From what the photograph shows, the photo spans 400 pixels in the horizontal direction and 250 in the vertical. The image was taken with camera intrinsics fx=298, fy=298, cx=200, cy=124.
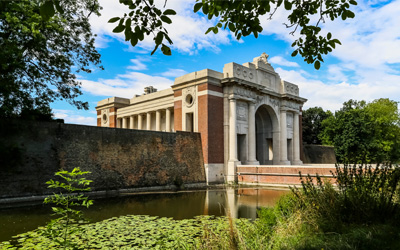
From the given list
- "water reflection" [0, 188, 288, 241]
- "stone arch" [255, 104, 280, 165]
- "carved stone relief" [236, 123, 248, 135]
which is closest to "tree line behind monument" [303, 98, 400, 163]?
"stone arch" [255, 104, 280, 165]

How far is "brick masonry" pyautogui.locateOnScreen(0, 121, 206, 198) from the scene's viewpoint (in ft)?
44.1

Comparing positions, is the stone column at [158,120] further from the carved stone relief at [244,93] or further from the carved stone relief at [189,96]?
the carved stone relief at [244,93]

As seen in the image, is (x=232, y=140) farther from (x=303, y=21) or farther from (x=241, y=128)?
(x=303, y=21)

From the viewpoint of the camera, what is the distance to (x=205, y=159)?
73.9 ft

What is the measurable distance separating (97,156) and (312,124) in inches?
1543

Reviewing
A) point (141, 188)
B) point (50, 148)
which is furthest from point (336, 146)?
point (50, 148)

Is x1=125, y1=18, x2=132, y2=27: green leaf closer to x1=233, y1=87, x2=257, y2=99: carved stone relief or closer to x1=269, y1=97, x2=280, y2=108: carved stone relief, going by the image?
x1=233, y1=87, x2=257, y2=99: carved stone relief

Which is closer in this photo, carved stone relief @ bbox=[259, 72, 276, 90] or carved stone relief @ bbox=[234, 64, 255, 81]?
carved stone relief @ bbox=[234, 64, 255, 81]

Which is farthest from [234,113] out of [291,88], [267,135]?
[291,88]

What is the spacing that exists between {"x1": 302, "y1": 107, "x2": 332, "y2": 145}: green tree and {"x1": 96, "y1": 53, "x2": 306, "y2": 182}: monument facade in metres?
15.5

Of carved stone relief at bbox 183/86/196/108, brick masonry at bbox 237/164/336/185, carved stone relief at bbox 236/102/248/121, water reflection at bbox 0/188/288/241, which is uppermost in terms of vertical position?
carved stone relief at bbox 183/86/196/108

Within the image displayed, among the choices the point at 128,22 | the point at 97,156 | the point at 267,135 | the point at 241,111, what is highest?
the point at 241,111

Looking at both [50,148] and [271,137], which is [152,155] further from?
[271,137]

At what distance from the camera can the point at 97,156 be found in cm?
1638
